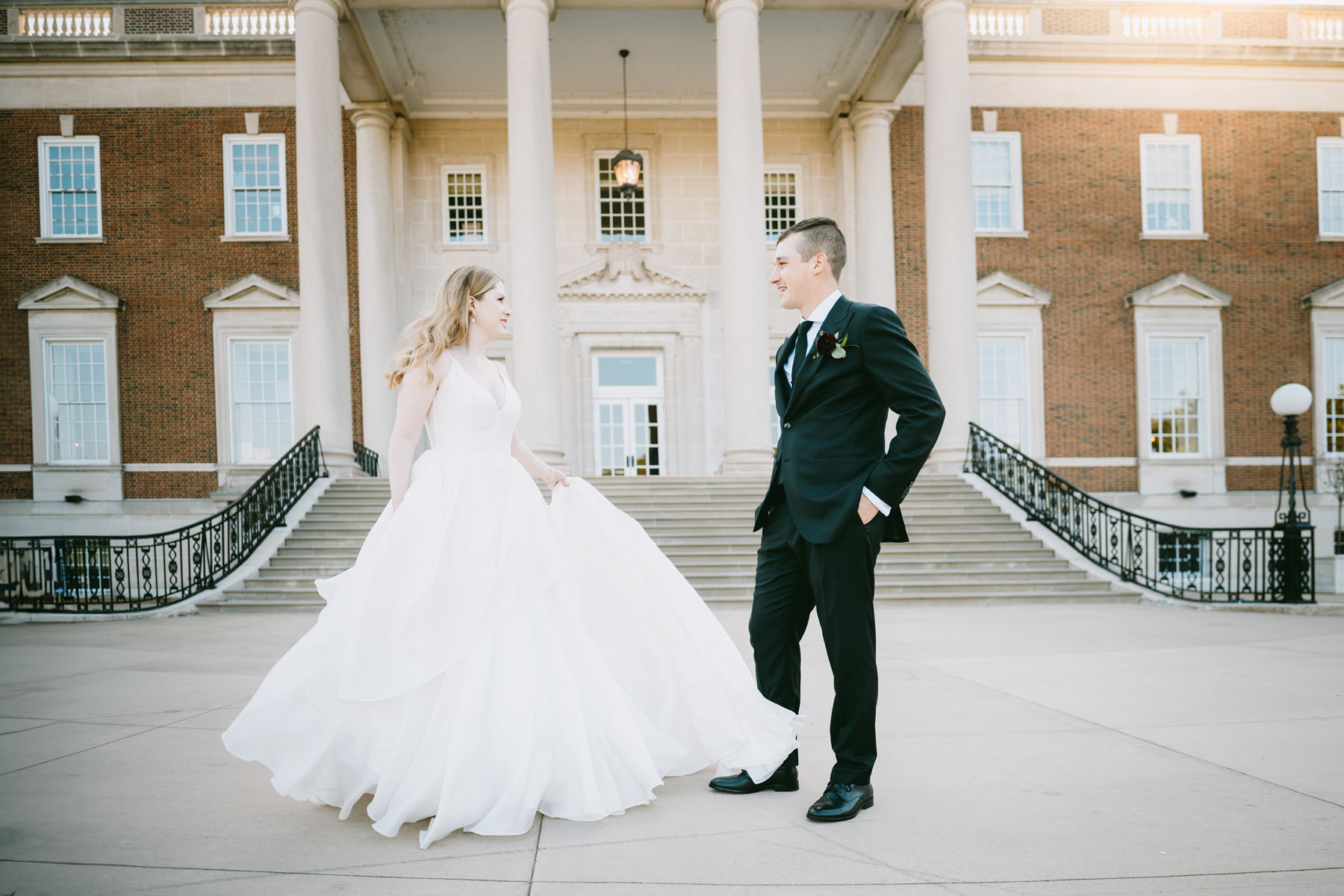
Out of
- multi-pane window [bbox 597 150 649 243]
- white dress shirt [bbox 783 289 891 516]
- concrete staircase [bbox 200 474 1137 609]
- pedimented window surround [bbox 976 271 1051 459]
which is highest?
multi-pane window [bbox 597 150 649 243]

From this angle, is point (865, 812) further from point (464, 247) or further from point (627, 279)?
point (464, 247)

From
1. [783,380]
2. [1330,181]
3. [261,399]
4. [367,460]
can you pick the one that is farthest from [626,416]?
[783,380]

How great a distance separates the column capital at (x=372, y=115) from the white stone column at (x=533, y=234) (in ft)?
19.5

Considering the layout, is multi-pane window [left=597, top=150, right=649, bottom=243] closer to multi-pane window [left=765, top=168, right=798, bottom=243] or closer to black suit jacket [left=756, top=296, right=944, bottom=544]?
multi-pane window [left=765, top=168, right=798, bottom=243]

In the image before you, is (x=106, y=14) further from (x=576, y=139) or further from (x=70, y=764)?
(x=70, y=764)

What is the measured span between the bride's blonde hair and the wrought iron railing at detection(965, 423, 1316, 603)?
9.34 meters

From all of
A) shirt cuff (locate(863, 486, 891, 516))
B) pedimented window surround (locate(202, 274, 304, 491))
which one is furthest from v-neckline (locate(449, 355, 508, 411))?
pedimented window surround (locate(202, 274, 304, 491))

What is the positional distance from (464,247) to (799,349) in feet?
67.6

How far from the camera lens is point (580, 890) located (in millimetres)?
3006

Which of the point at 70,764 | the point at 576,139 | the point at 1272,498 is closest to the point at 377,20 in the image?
the point at 576,139

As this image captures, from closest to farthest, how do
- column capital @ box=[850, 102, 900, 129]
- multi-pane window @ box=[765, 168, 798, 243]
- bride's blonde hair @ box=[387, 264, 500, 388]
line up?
bride's blonde hair @ box=[387, 264, 500, 388], column capital @ box=[850, 102, 900, 129], multi-pane window @ box=[765, 168, 798, 243]

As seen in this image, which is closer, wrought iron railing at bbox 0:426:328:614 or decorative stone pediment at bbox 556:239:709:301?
wrought iron railing at bbox 0:426:328:614

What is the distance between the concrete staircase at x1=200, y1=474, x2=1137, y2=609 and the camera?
13492 millimetres

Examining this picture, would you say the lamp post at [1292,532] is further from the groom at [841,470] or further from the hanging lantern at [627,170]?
the hanging lantern at [627,170]
